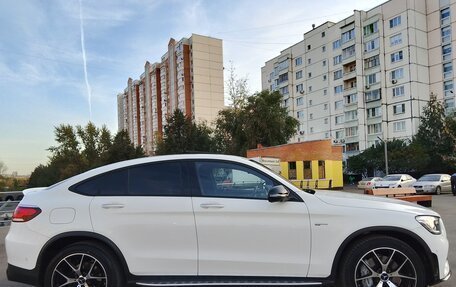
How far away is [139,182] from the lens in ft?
15.3

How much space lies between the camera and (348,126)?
66.9 metres

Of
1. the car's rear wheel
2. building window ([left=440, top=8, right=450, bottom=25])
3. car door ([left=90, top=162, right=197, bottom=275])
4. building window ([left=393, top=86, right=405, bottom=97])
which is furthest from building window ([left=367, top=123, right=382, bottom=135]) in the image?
car door ([left=90, top=162, right=197, bottom=275])

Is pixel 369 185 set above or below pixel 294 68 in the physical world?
below

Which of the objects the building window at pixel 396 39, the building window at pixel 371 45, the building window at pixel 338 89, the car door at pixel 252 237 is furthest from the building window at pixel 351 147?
the car door at pixel 252 237

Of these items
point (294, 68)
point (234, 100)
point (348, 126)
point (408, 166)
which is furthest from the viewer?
point (294, 68)

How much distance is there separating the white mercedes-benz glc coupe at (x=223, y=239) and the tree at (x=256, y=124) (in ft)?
148

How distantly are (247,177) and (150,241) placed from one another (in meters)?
1.25

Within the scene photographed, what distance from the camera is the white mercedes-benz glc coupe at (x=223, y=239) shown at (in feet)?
14.3

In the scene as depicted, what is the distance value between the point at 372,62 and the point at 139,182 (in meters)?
65.3

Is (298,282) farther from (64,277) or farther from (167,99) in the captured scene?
(167,99)

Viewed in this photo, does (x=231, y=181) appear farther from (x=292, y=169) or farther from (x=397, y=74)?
(x=397, y=74)

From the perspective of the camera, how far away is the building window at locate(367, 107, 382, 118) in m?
63.0

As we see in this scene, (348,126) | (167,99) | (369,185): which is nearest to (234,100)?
(348,126)

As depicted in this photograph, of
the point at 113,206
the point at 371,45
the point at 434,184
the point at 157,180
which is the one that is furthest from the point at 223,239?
the point at 371,45
